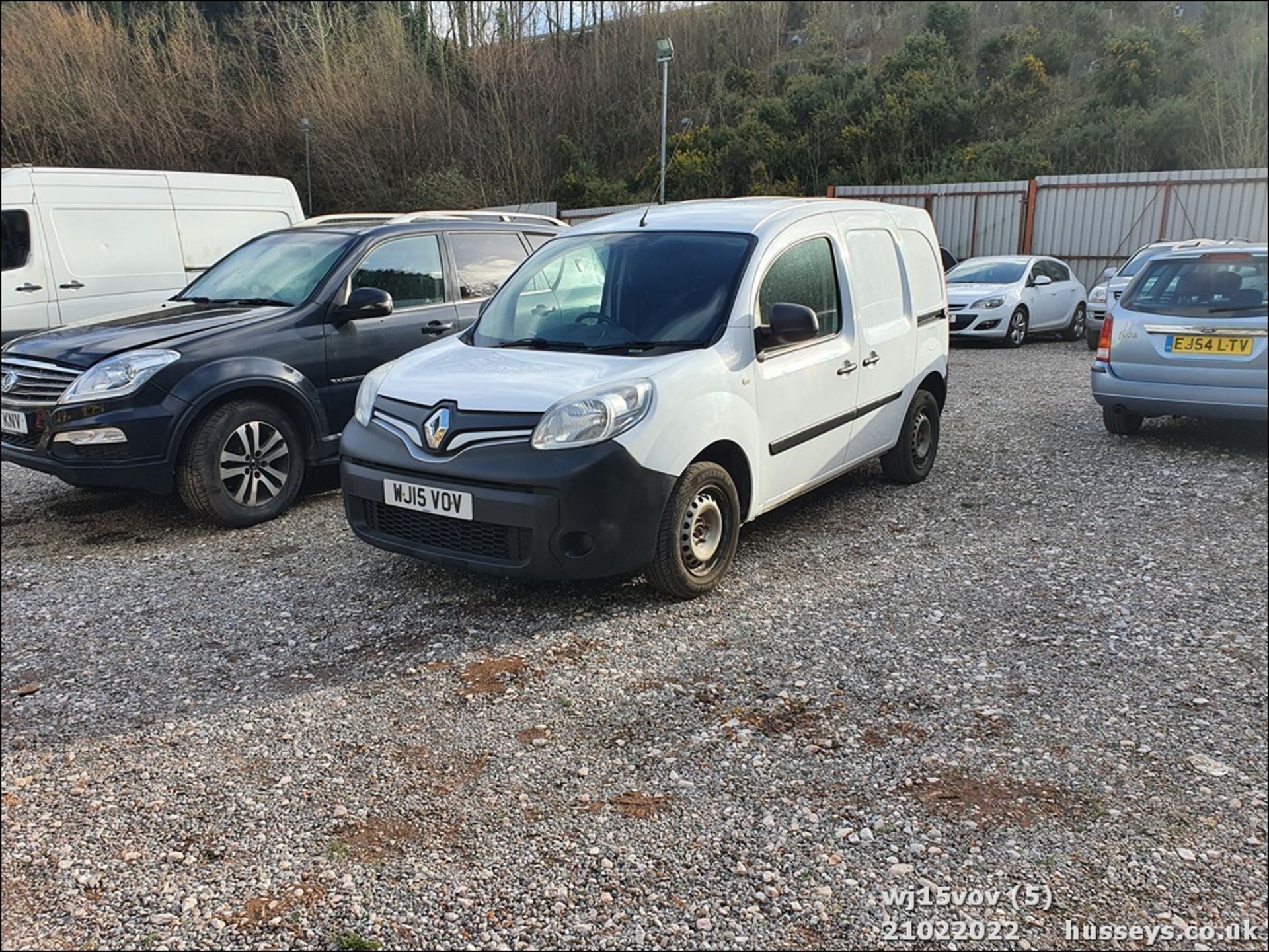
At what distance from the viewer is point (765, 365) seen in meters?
A: 3.93

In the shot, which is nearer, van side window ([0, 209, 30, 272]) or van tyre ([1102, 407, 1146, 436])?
van tyre ([1102, 407, 1146, 436])

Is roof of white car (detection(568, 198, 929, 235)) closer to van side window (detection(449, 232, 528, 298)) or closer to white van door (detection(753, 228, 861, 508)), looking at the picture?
white van door (detection(753, 228, 861, 508))

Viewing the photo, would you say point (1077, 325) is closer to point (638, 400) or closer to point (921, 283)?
point (638, 400)

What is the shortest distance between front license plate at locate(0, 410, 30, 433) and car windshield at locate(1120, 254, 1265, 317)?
5.04m

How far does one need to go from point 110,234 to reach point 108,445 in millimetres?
4162

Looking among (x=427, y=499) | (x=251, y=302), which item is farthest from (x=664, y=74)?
(x=251, y=302)

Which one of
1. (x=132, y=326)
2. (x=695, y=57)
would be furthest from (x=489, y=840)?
(x=132, y=326)

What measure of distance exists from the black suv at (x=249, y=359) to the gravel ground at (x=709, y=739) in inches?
35.3

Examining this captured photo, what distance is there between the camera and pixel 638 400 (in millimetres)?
3467

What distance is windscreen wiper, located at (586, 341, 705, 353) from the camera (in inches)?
147

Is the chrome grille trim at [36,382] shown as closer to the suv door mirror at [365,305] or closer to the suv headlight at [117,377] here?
the suv headlight at [117,377]

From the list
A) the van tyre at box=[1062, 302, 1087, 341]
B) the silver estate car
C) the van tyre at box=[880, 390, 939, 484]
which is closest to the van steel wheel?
the van tyre at box=[1062, 302, 1087, 341]

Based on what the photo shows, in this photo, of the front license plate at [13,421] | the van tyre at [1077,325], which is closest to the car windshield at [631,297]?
the front license plate at [13,421]

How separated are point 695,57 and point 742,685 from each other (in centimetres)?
224
